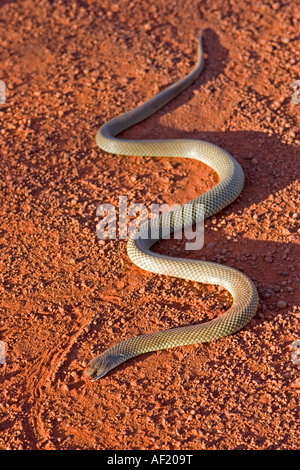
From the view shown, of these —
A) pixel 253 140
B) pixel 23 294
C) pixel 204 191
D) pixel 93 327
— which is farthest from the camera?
pixel 253 140

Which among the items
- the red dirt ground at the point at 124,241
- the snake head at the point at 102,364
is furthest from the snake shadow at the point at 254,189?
the snake head at the point at 102,364

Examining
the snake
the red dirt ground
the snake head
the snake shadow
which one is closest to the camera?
the red dirt ground

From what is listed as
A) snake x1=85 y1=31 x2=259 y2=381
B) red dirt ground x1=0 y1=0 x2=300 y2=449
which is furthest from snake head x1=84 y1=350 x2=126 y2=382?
red dirt ground x1=0 y1=0 x2=300 y2=449

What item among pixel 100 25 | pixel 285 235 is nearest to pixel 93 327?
pixel 285 235

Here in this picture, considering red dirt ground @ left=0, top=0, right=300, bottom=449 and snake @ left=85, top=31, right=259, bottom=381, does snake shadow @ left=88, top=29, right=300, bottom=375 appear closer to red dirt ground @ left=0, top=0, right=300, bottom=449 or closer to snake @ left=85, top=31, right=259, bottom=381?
red dirt ground @ left=0, top=0, right=300, bottom=449

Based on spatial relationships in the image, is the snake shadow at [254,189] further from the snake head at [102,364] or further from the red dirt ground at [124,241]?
the snake head at [102,364]

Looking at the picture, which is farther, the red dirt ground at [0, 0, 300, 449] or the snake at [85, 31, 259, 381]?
the snake at [85, 31, 259, 381]
